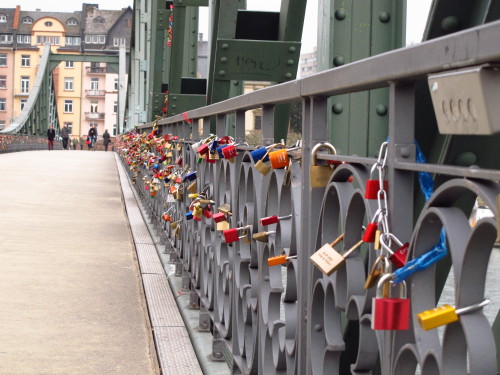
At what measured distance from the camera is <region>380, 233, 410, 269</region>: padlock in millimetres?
1452

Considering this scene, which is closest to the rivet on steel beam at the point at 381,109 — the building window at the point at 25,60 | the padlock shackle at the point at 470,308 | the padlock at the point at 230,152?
the padlock at the point at 230,152

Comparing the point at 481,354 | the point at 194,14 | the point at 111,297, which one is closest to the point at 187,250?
the point at 111,297

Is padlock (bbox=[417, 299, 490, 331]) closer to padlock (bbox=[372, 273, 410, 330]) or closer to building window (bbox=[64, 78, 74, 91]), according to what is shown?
padlock (bbox=[372, 273, 410, 330])

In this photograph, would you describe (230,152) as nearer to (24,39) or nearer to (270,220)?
(270,220)

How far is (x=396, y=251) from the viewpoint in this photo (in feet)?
4.91

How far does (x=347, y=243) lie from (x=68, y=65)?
327ft

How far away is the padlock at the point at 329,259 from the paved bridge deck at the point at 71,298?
6.16 feet

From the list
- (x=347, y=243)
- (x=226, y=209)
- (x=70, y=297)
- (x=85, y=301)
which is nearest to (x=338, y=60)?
(x=226, y=209)

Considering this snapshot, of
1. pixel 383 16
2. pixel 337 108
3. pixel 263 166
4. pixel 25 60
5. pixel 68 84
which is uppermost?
pixel 25 60

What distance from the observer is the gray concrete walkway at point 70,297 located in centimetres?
362

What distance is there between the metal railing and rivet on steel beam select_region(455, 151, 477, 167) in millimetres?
79

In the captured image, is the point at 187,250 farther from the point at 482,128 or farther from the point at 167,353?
the point at 482,128

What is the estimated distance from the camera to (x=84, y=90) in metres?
98.9

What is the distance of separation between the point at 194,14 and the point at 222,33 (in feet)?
20.4
